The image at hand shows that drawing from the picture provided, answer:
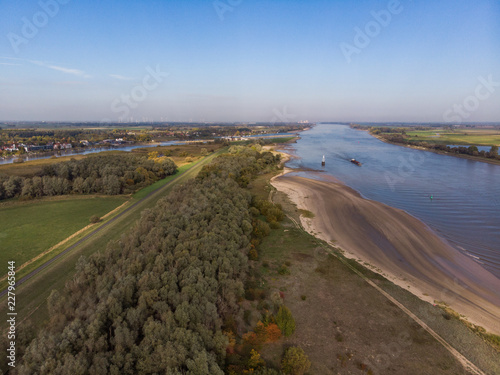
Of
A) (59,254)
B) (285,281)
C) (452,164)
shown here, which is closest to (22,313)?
(59,254)

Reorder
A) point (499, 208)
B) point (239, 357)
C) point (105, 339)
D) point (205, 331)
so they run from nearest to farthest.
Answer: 1. point (105, 339)
2. point (205, 331)
3. point (239, 357)
4. point (499, 208)

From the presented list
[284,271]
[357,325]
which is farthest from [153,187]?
[357,325]

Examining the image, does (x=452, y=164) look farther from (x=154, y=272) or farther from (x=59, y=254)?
(x=59, y=254)

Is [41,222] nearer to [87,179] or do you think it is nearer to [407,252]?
[87,179]

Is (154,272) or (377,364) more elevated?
(154,272)

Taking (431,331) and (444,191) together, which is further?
(444,191)

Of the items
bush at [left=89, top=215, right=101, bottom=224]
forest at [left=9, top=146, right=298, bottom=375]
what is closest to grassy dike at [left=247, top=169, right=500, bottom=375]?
forest at [left=9, top=146, right=298, bottom=375]
